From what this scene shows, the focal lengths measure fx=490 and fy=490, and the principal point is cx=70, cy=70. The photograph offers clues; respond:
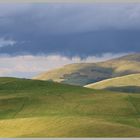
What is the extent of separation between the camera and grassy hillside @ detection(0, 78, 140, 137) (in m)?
54.0

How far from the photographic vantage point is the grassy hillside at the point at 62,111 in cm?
5397

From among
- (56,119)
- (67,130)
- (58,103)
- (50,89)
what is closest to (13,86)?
(50,89)

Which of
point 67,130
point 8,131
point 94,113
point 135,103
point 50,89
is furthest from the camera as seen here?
point 50,89

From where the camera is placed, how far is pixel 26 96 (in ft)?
285

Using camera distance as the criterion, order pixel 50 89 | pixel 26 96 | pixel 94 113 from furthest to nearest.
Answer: pixel 50 89 < pixel 26 96 < pixel 94 113

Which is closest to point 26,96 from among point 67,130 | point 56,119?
point 56,119

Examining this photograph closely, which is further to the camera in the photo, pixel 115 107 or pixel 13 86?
pixel 13 86

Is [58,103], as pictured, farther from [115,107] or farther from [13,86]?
[13,86]

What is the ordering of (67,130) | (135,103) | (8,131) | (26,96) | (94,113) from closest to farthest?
(67,130) → (8,131) → (94,113) → (135,103) → (26,96)

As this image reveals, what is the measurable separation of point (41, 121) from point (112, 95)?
31384 mm

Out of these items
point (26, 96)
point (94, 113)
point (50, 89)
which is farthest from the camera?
point (50, 89)

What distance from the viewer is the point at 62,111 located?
7606 centimetres

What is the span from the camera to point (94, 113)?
7444cm

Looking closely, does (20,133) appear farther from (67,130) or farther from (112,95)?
(112,95)
